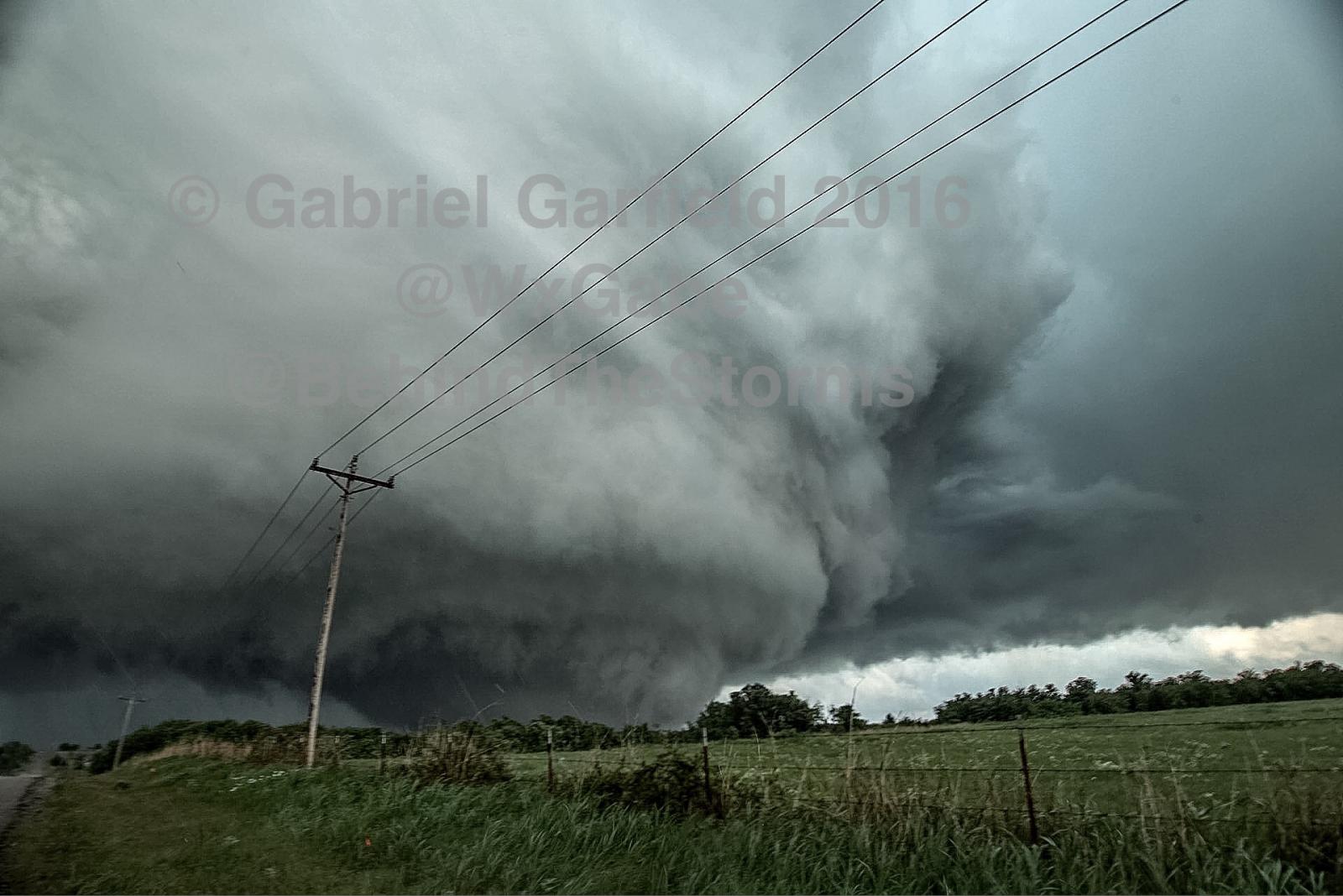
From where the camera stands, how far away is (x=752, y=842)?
811 cm

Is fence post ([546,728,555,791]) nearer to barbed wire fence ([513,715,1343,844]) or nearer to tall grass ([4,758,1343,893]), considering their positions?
Result: barbed wire fence ([513,715,1343,844])

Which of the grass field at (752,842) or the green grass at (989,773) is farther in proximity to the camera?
the green grass at (989,773)

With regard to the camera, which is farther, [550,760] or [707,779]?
[550,760]

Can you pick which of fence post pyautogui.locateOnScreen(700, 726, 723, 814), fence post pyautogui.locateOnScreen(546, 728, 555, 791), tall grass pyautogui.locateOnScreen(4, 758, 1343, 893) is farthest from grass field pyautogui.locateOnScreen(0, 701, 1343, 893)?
fence post pyautogui.locateOnScreen(700, 726, 723, 814)

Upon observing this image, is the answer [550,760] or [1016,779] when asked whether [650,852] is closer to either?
[550,760]

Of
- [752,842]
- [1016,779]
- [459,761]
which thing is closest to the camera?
[752,842]

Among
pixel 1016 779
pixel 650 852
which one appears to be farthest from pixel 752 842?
pixel 1016 779

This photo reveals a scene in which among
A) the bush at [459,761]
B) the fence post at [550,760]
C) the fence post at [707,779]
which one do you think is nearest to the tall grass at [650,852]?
the fence post at [707,779]

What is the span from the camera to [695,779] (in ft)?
34.3

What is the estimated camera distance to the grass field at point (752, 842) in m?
6.54

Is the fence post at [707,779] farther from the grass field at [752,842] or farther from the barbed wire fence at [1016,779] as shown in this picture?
the grass field at [752,842]

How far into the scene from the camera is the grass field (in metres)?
6.54

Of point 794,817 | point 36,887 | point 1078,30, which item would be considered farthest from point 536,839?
point 1078,30

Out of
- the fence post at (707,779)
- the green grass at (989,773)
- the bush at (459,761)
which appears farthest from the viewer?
the bush at (459,761)
